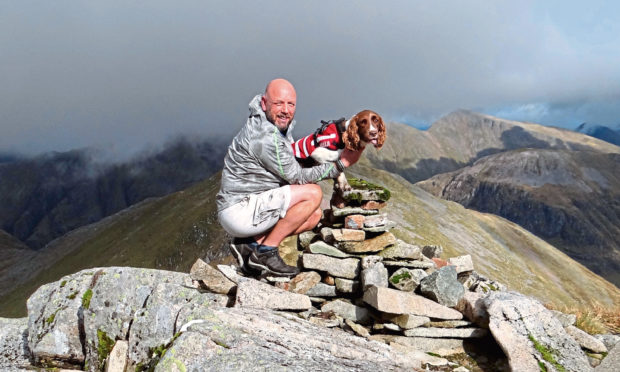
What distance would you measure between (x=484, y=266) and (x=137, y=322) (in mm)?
96843

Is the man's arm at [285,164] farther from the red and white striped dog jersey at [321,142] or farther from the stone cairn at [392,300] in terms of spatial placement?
the stone cairn at [392,300]

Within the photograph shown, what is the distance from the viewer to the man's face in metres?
7.63

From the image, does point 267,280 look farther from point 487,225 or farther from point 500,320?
point 487,225

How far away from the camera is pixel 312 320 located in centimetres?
809

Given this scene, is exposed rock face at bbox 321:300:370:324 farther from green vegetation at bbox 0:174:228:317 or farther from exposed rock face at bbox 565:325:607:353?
A: green vegetation at bbox 0:174:228:317

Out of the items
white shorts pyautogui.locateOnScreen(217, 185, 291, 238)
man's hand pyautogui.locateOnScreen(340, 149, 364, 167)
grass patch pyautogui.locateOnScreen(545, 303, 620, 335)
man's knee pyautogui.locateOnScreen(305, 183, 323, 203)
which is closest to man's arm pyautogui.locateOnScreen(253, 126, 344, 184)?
man's hand pyautogui.locateOnScreen(340, 149, 364, 167)

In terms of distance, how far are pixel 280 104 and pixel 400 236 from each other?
2924 inches

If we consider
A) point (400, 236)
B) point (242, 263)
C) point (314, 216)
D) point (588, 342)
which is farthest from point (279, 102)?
point (400, 236)

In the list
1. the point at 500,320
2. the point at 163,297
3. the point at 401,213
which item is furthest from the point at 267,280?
the point at 401,213

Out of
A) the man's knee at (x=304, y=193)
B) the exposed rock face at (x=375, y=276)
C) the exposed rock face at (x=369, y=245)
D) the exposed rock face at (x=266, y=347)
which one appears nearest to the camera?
the exposed rock face at (x=266, y=347)

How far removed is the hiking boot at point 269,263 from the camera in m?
8.68

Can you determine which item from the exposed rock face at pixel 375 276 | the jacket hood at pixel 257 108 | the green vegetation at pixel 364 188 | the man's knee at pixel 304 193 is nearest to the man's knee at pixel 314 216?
the man's knee at pixel 304 193

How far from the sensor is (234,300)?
757 centimetres

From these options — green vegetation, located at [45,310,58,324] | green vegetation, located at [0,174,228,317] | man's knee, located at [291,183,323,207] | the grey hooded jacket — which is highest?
the grey hooded jacket
